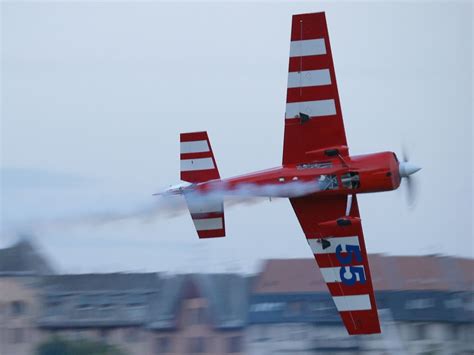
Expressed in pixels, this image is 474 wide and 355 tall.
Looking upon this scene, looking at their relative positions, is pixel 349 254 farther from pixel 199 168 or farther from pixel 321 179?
pixel 199 168

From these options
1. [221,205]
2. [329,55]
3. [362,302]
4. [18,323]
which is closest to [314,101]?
[329,55]

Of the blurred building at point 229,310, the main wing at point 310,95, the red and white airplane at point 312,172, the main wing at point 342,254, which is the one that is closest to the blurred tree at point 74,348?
the blurred building at point 229,310

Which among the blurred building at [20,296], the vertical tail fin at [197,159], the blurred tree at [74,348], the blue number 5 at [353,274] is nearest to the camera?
the vertical tail fin at [197,159]

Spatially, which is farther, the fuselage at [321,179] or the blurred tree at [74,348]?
the blurred tree at [74,348]

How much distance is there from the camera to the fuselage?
72.0 feet

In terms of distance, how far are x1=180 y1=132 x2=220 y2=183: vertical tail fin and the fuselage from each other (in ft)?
0.48

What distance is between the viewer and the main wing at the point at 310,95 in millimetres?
22578

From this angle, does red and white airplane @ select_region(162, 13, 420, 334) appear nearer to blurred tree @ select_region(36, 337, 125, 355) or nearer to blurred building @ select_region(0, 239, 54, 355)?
blurred tree @ select_region(36, 337, 125, 355)

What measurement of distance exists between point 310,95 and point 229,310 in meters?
6.43

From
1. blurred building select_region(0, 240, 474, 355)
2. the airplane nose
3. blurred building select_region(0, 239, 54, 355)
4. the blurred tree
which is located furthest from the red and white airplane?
blurred building select_region(0, 239, 54, 355)

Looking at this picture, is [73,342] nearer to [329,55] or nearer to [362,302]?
[362,302]

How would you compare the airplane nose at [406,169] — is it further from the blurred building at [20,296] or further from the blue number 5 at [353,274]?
the blurred building at [20,296]

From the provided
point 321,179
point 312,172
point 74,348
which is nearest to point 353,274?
point 321,179

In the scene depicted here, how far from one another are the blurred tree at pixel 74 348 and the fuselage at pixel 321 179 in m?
5.08
